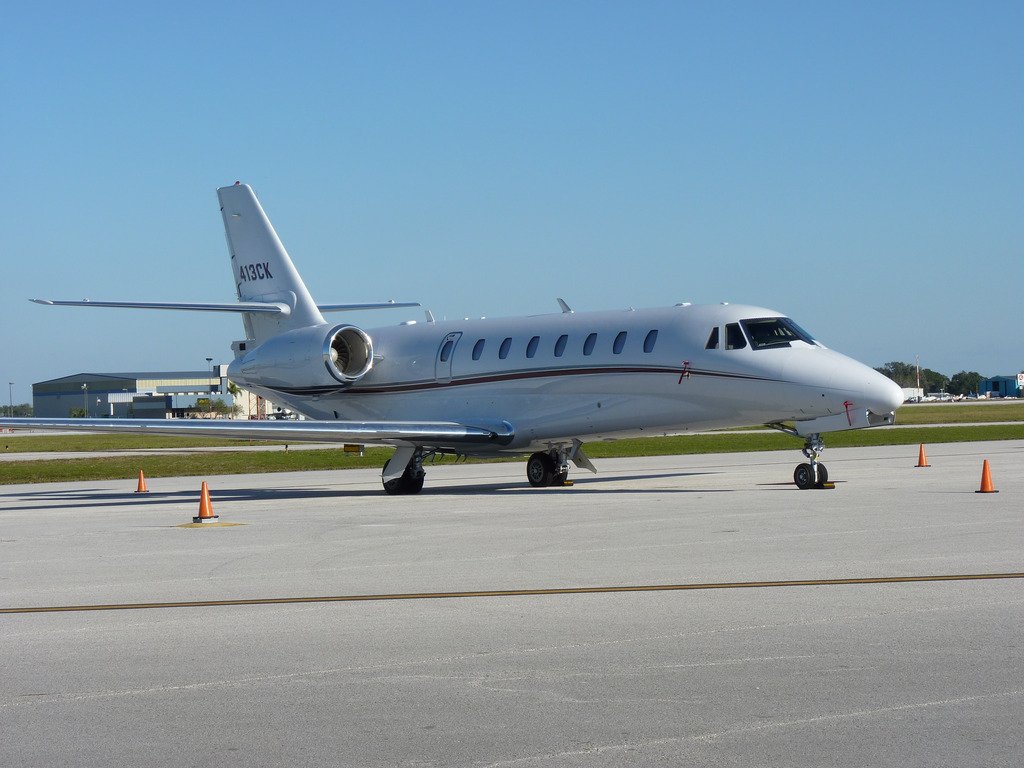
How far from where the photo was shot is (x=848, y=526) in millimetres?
14273

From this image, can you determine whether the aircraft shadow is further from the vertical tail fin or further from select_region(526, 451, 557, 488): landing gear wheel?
the vertical tail fin

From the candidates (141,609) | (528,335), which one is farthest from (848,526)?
(528,335)

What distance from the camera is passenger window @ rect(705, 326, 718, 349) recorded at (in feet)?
68.8

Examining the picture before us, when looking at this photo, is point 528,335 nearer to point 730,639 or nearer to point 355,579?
point 355,579

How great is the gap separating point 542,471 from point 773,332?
5.58m

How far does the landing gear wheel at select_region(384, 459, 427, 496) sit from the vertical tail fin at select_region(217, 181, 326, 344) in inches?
245

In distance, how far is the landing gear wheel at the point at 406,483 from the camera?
75.3ft

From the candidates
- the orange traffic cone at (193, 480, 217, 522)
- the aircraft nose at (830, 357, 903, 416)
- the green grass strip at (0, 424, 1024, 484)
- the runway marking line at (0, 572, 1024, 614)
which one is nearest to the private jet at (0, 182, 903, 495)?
the aircraft nose at (830, 357, 903, 416)

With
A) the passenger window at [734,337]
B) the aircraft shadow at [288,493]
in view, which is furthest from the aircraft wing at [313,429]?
the passenger window at [734,337]

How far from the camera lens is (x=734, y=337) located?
2091cm

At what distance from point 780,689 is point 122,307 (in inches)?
787

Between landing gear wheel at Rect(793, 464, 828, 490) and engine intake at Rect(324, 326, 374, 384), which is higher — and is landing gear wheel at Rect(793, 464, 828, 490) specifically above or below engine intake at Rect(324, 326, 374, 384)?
below

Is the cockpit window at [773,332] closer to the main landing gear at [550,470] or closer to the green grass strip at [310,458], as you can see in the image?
the main landing gear at [550,470]

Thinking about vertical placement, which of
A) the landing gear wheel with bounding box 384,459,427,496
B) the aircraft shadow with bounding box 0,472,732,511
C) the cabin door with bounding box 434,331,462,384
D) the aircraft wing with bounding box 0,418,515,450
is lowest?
the aircraft shadow with bounding box 0,472,732,511
